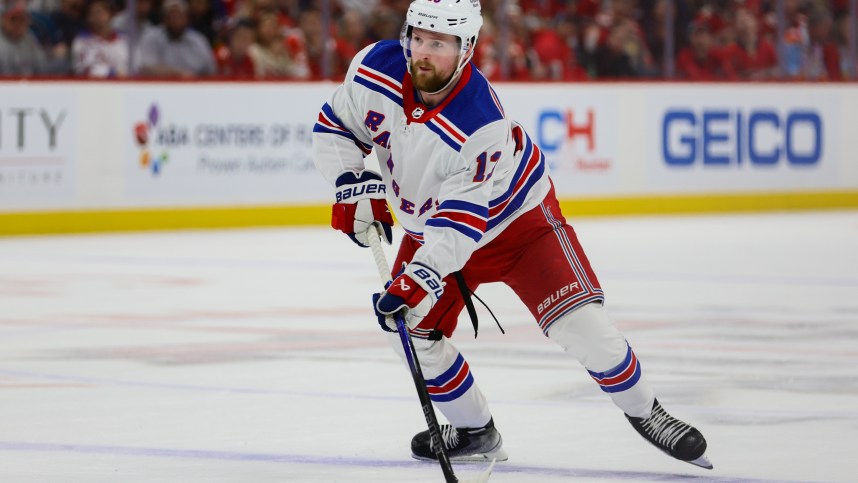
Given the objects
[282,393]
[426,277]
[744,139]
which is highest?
[426,277]

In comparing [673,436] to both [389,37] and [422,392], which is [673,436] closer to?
[422,392]

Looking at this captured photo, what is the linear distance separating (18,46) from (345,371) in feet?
18.3

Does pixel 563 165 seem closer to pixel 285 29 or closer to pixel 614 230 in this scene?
pixel 614 230

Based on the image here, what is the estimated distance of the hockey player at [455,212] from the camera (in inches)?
150

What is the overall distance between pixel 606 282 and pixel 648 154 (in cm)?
466

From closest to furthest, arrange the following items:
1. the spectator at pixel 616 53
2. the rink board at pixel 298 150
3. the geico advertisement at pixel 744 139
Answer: the rink board at pixel 298 150, the spectator at pixel 616 53, the geico advertisement at pixel 744 139

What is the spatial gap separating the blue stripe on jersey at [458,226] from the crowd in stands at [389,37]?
23.4 ft

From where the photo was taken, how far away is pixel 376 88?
4070 millimetres

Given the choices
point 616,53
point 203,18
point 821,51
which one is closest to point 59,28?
point 203,18

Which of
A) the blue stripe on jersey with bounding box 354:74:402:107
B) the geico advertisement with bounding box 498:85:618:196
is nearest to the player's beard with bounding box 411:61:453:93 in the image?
the blue stripe on jersey with bounding box 354:74:402:107

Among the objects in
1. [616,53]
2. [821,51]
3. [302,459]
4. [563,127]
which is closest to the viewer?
[302,459]

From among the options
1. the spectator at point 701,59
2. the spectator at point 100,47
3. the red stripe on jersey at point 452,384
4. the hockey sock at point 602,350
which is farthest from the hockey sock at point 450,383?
the spectator at point 701,59

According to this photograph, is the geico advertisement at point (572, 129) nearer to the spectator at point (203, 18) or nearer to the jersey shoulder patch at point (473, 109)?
the spectator at point (203, 18)

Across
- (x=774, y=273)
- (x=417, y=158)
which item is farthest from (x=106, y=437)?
(x=774, y=273)
